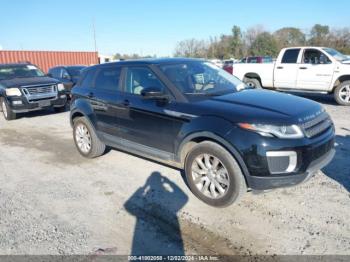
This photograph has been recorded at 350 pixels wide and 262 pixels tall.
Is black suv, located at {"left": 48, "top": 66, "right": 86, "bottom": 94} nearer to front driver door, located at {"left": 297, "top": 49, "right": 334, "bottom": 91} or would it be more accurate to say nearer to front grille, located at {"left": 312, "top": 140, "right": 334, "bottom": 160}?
front driver door, located at {"left": 297, "top": 49, "right": 334, "bottom": 91}

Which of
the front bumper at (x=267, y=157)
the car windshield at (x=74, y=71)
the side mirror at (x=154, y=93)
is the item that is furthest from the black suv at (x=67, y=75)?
the front bumper at (x=267, y=157)

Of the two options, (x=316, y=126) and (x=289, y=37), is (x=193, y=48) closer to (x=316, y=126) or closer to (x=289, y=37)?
(x=289, y=37)

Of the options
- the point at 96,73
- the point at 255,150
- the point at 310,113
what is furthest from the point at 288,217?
the point at 96,73

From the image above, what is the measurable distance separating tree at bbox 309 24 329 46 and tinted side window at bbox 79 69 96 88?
4291 centimetres

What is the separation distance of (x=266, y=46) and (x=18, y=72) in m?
48.6

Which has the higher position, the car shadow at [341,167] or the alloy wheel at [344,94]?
the alloy wheel at [344,94]

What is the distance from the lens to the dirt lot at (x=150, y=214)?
2.96 m

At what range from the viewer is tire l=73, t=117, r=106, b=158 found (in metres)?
5.42

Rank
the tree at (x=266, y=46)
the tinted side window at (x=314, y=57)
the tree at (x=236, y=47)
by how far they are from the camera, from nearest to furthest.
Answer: the tinted side window at (x=314, y=57)
the tree at (x=266, y=46)
the tree at (x=236, y=47)

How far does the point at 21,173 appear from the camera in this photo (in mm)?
5078

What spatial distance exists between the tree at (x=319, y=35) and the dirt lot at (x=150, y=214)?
4281cm

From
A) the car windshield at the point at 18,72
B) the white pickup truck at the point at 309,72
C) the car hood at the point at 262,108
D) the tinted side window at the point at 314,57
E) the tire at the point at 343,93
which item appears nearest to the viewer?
the car hood at the point at 262,108

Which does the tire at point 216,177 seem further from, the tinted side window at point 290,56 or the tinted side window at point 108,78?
the tinted side window at point 290,56

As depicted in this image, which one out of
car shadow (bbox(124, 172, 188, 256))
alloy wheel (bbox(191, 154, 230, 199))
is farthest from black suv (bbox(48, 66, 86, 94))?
alloy wheel (bbox(191, 154, 230, 199))
